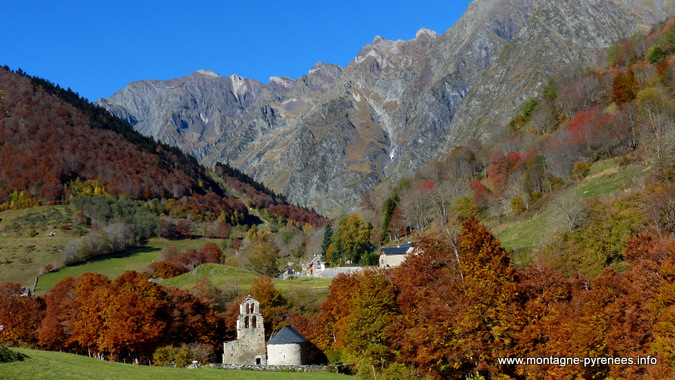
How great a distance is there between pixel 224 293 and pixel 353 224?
41737 millimetres

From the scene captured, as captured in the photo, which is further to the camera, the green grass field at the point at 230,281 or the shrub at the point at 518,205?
the green grass field at the point at 230,281

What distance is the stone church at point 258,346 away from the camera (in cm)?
5191

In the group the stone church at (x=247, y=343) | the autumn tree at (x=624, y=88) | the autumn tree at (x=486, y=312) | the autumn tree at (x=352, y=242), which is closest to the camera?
the autumn tree at (x=486, y=312)

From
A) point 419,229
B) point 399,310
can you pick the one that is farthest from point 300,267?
point 399,310

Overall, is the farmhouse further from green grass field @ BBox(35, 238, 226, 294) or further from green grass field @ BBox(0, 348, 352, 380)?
green grass field @ BBox(35, 238, 226, 294)

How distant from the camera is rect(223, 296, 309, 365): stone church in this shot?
5191cm

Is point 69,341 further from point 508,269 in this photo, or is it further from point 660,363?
point 660,363

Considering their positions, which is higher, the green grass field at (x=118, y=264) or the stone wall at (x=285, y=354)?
the green grass field at (x=118, y=264)

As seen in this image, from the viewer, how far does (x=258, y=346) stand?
54.6m

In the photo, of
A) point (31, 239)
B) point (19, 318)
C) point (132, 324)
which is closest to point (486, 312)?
point (132, 324)

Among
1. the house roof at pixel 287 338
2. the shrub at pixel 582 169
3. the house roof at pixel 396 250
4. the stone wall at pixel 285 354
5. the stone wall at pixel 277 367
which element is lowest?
the stone wall at pixel 277 367

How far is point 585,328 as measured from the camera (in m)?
33.4

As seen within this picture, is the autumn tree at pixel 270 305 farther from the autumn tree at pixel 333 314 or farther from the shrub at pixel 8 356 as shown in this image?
the shrub at pixel 8 356

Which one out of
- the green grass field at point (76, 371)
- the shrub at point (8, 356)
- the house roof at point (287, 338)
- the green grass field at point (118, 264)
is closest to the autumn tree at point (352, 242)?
the green grass field at point (118, 264)
